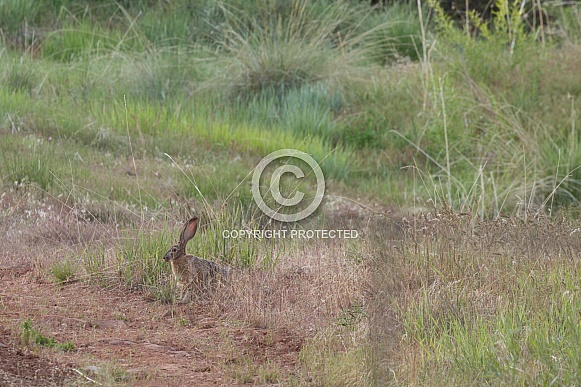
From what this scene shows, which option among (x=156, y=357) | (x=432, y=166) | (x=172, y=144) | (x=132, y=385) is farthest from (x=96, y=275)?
(x=432, y=166)

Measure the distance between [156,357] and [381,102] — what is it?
8.00m

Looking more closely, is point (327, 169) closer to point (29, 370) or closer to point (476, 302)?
point (476, 302)

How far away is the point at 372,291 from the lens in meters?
5.28

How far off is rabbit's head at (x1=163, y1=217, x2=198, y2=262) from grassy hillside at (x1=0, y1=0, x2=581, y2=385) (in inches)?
7.4

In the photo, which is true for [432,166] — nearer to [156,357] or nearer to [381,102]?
[381,102]

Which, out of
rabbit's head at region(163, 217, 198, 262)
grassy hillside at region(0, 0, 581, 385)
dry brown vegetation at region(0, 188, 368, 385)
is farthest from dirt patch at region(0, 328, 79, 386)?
rabbit's head at region(163, 217, 198, 262)

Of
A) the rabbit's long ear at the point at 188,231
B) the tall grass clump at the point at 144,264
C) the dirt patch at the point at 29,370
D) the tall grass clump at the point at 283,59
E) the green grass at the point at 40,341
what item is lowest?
→ the tall grass clump at the point at 283,59

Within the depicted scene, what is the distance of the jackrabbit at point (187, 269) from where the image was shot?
18.2 feet

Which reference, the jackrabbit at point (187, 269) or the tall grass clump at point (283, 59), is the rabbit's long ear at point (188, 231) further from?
the tall grass clump at point (283, 59)

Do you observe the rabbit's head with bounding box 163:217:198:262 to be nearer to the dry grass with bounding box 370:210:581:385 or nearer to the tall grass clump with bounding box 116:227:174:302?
the tall grass clump with bounding box 116:227:174:302

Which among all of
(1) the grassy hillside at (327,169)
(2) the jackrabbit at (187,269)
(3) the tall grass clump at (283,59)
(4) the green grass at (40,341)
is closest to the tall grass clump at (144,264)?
(1) the grassy hillside at (327,169)

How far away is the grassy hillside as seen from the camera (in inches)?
184

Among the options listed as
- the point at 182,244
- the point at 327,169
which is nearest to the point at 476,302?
the point at 182,244

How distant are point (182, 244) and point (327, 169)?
488 cm
